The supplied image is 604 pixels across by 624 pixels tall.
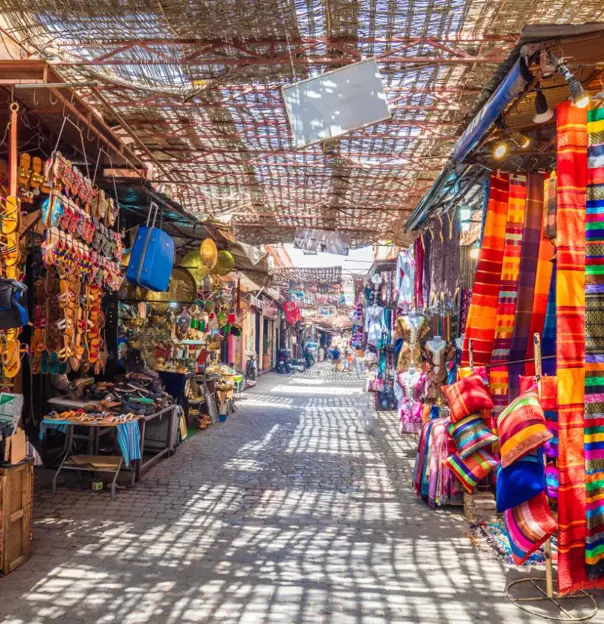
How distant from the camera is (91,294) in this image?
20.0 feet

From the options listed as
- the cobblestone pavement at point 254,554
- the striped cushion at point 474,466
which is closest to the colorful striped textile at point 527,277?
the striped cushion at point 474,466

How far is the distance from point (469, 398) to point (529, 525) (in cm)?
115

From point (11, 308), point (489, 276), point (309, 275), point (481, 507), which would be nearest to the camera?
point (11, 308)

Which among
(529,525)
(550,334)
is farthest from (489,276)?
(529,525)

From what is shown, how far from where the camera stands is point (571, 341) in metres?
3.17


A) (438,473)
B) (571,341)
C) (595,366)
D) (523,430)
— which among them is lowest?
(438,473)

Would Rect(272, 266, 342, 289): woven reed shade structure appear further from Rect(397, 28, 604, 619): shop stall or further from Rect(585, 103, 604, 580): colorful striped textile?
Rect(585, 103, 604, 580): colorful striped textile

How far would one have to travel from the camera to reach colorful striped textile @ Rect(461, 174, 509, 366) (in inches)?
178

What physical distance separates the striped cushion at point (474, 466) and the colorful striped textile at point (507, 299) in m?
0.37

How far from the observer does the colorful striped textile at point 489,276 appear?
4523 millimetres

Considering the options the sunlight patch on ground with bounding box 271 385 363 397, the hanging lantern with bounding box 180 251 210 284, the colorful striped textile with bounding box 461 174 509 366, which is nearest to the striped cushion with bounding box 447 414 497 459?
the colorful striped textile with bounding box 461 174 509 366

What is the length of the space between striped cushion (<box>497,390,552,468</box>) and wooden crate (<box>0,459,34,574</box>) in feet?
11.3

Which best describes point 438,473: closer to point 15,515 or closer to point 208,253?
point 15,515

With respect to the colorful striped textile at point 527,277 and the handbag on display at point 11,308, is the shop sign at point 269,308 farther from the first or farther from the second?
the handbag on display at point 11,308
